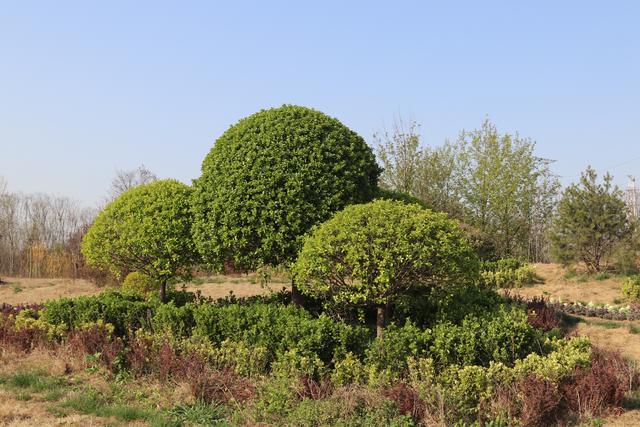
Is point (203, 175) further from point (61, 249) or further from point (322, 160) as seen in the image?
point (61, 249)

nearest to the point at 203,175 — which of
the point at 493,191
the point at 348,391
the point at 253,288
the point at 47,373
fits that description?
the point at 47,373

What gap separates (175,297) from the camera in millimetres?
11109

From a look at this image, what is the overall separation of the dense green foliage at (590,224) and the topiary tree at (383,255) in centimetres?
1084

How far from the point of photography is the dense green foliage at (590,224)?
16594mm

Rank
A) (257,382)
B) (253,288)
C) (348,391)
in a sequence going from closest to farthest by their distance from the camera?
(348,391) < (257,382) < (253,288)

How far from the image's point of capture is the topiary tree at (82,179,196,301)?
32.0ft

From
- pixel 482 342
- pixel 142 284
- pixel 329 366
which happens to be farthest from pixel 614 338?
pixel 142 284

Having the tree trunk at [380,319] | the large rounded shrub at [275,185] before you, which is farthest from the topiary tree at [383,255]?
the large rounded shrub at [275,185]

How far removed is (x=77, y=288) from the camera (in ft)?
61.2

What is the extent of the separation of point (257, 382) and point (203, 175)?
3.78 m

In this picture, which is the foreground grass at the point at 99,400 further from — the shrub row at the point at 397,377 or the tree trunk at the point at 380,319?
the tree trunk at the point at 380,319

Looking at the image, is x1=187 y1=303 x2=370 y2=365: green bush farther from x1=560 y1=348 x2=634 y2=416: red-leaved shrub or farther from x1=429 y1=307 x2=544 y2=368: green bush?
x1=560 y1=348 x2=634 y2=416: red-leaved shrub

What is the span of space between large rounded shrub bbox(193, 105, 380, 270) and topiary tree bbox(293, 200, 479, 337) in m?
0.83

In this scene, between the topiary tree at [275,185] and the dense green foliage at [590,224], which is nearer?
the topiary tree at [275,185]
